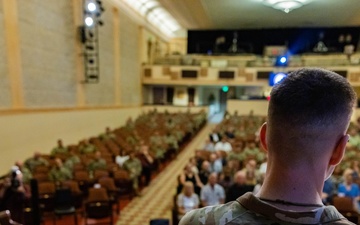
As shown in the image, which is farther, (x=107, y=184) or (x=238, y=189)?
(x=107, y=184)

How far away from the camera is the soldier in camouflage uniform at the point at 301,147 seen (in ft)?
2.37

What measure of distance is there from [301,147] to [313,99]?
123mm

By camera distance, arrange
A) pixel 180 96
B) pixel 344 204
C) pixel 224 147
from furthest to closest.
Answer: pixel 180 96 < pixel 224 147 < pixel 344 204

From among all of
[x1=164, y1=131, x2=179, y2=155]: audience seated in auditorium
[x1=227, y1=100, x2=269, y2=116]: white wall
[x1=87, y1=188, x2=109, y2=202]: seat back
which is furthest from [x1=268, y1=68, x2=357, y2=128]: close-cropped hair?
[x1=227, y1=100, x2=269, y2=116]: white wall

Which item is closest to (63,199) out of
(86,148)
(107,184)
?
(107,184)

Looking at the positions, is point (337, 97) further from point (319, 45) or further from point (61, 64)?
point (319, 45)

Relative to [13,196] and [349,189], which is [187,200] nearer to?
[13,196]

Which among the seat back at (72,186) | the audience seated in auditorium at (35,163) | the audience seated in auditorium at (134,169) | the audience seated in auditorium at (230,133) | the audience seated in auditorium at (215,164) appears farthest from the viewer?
the audience seated in auditorium at (230,133)

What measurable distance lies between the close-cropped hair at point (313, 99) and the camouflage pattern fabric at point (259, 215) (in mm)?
208

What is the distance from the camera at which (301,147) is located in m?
0.74

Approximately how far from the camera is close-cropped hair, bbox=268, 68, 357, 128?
729mm

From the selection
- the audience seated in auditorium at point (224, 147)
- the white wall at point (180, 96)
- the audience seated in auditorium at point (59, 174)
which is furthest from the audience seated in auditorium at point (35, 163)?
the white wall at point (180, 96)

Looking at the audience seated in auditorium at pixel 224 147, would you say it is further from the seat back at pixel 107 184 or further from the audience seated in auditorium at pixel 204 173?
the seat back at pixel 107 184

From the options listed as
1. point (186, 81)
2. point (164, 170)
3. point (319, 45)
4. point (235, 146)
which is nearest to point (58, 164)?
point (164, 170)
